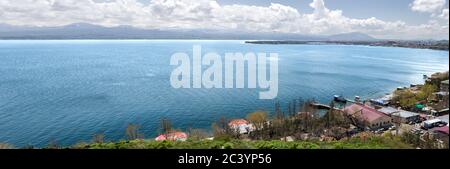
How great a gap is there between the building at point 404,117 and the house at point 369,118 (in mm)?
231

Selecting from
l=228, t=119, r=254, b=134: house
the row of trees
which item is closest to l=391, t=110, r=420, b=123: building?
the row of trees

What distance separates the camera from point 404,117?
37.1ft

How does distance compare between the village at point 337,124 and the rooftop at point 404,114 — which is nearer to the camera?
the village at point 337,124

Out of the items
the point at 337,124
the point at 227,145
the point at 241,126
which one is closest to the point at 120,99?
the point at 241,126

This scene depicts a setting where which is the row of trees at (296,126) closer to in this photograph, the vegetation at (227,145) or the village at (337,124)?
the village at (337,124)

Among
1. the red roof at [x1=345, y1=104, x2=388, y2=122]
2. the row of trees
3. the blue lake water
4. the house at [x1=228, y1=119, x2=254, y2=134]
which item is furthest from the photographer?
the blue lake water

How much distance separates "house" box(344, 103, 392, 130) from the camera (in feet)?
34.7

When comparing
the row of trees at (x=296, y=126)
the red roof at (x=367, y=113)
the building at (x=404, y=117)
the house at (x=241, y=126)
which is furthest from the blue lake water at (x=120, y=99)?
the red roof at (x=367, y=113)

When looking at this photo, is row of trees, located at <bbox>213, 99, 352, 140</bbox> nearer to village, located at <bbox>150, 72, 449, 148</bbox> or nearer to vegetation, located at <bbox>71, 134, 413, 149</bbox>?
village, located at <bbox>150, 72, 449, 148</bbox>

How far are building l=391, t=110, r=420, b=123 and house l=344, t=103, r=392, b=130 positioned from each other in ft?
0.76

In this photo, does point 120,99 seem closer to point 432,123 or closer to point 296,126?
point 296,126

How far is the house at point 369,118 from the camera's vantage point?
10578mm

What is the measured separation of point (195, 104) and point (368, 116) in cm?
691

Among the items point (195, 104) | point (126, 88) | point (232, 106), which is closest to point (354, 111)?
point (232, 106)
